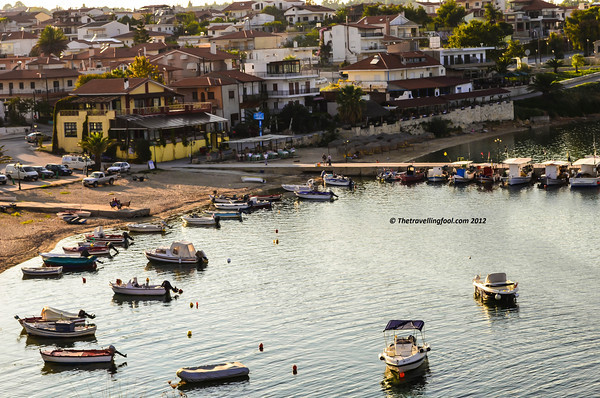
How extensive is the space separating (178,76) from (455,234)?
68293 mm

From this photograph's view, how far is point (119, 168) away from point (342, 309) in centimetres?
4820

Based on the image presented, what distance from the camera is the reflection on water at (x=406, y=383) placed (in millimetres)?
43656

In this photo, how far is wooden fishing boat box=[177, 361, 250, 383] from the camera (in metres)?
44.8

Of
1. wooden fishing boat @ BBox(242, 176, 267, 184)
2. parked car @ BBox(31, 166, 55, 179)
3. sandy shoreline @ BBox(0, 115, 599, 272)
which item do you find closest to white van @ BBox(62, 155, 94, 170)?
parked car @ BBox(31, 166, 55, 179)

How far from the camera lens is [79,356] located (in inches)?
1898

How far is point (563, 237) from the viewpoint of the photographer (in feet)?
228

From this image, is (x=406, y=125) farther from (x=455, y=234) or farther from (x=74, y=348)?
(x=74, y=348)

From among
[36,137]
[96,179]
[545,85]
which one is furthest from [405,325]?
[545,85]

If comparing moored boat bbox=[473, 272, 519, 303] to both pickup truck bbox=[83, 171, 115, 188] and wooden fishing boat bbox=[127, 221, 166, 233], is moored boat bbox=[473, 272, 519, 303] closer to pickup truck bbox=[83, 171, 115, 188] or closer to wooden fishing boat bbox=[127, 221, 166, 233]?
wooden fishing boat bbox=[127, 221, 166, 233]

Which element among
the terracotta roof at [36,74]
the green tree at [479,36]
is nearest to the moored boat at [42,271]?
the terracotta roof at [36,74]

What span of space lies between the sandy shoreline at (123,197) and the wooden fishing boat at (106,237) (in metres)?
3.20

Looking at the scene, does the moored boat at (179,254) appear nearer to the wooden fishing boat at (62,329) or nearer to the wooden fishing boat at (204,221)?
the wooden fishing boat at (204,221)

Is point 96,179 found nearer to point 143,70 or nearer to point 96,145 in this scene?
point 96,145

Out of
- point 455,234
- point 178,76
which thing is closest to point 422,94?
point 178,76
